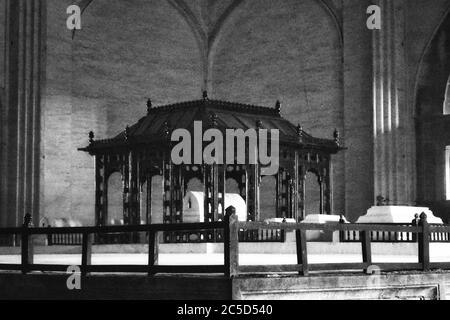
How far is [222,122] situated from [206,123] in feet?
1.24

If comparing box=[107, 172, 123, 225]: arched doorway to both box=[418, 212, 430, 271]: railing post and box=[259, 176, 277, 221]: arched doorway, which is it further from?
box=[418, 212, 430, 271]: railing post

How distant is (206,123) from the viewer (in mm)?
18219

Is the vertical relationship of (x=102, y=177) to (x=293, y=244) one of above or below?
above

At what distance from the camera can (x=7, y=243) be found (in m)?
24.1

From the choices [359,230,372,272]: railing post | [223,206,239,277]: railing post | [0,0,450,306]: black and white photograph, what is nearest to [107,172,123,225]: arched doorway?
[0,0,450,306]: black and white photograph

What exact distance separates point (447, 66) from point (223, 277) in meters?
17.7

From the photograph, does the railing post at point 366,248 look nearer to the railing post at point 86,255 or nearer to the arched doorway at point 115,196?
the railing post at point 86,255

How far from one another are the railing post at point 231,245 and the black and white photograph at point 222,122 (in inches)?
185

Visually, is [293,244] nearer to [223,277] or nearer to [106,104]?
[223,277]

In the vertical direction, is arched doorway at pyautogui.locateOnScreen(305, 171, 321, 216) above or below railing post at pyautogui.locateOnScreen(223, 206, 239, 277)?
above

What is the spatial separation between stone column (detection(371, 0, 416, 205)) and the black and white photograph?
4 cm

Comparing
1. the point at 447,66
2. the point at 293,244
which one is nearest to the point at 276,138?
the point at 293,244

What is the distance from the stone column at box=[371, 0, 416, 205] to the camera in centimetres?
2492

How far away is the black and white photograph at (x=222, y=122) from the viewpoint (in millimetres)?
18141
